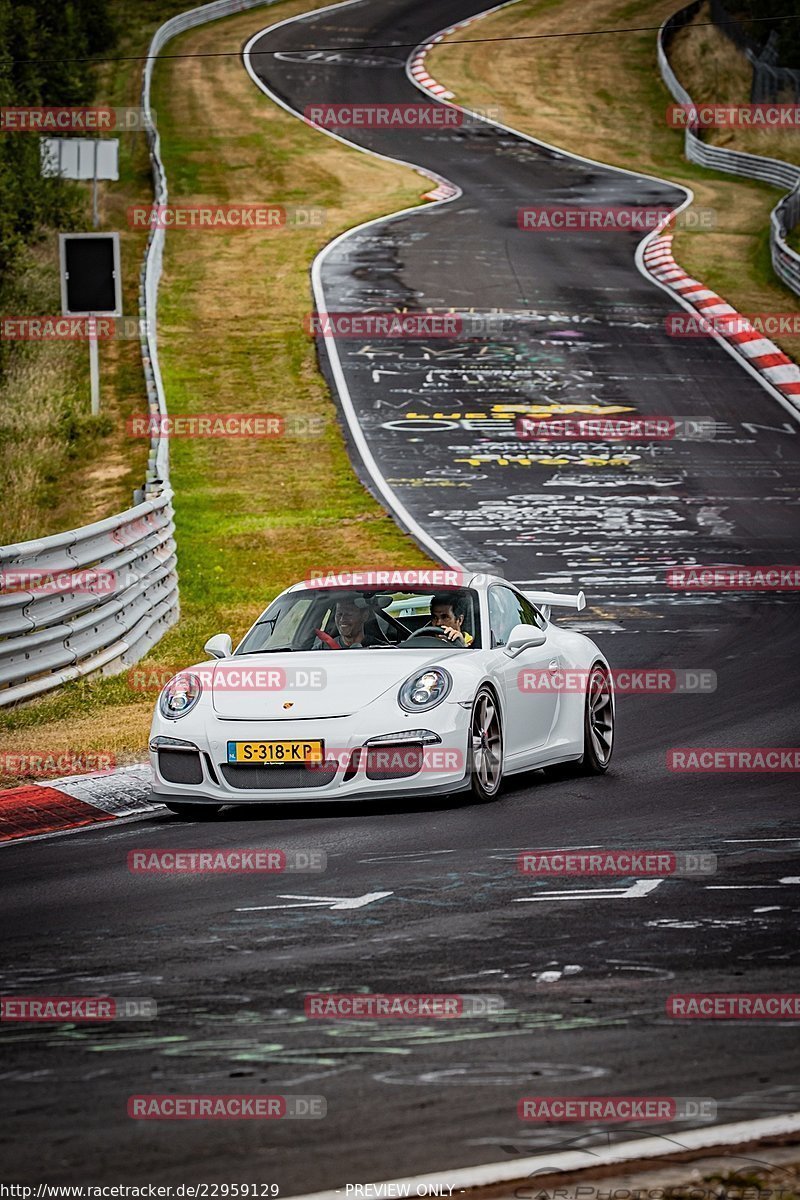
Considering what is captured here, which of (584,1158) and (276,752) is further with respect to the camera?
(276,752)

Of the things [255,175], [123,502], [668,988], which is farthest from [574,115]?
[668,988]

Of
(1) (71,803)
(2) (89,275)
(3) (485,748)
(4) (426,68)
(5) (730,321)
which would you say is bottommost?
(5) (730,321)

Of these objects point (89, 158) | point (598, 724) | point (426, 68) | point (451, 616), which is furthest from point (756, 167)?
point (451, 616)

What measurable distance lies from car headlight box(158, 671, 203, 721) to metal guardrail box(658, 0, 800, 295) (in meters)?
28.9

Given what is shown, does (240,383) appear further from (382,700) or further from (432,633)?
(382,700)

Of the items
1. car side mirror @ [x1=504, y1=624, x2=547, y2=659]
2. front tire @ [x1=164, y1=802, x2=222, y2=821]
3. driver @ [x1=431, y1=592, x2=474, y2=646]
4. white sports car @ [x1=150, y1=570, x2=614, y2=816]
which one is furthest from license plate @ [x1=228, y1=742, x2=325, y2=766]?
car side mirror @ [x1=504, y1=624, x2=547, y2=659]

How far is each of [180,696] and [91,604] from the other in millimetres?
4523

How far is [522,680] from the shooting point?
10.6 metres

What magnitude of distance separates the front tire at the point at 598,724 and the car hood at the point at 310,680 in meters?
1.19

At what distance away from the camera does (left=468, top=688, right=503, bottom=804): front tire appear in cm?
974

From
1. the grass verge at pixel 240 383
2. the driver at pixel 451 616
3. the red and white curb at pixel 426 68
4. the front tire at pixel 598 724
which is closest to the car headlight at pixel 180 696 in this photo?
the grass verge at pixel 240 383

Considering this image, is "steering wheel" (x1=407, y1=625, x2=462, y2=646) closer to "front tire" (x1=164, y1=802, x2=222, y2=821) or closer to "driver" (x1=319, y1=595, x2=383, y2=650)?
"driver" (x1=319, y1=595, x2=383, y2=650)

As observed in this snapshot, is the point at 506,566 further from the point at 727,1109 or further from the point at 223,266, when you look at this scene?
the point at 223,266

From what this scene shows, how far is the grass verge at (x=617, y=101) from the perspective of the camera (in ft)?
133
